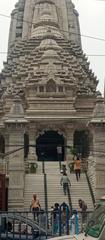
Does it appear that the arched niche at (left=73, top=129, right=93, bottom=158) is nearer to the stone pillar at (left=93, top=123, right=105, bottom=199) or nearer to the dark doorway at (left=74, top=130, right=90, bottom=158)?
the dark doorway at (left=74, top=130, right=90, bottom=158)

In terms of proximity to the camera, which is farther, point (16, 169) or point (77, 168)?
point (77, 168)

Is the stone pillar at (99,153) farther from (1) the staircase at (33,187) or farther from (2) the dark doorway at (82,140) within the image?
(2) the dark doorway at (82,140)

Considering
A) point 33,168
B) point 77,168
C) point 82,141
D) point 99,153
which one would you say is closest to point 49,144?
point 82,141

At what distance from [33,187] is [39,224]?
11831mm

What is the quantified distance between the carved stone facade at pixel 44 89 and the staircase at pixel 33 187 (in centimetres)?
51

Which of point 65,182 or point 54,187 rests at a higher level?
point 65,182

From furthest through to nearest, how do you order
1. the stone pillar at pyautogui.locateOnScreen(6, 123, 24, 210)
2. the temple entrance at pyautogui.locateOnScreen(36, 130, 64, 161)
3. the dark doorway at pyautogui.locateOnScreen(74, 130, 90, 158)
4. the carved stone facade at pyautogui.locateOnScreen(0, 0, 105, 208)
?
the dark doorway at pyautogui.locateOnScreen(74, 130, 90, 158) < the temple entrance at pyautogui.locateOnScreen(36, 130, 64, 161) < the carved stone facade at pyautogui.locateOnScreen(0, 0, 105, 208) < the stone pillar at pyautogui.locateOnScreen(6, 123, 24, 210)

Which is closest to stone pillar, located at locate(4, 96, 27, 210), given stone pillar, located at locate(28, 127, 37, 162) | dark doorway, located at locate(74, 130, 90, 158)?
stone pillar, located at locate(28, 127, 37, 162)

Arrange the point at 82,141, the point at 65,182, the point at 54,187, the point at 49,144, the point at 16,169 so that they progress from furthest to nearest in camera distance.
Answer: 1. the point at 82,141
2. the point at 49,144
3. the point at 54,187
4. the point at 16,169
5. the point at 65,182

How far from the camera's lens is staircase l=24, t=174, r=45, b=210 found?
971 inches

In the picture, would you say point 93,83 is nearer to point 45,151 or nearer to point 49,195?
point 45,151

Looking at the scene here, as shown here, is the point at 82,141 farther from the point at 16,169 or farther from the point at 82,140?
the point at 16,169

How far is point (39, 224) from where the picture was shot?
1407 centimetres

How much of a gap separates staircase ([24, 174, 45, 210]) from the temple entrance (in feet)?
29.4
